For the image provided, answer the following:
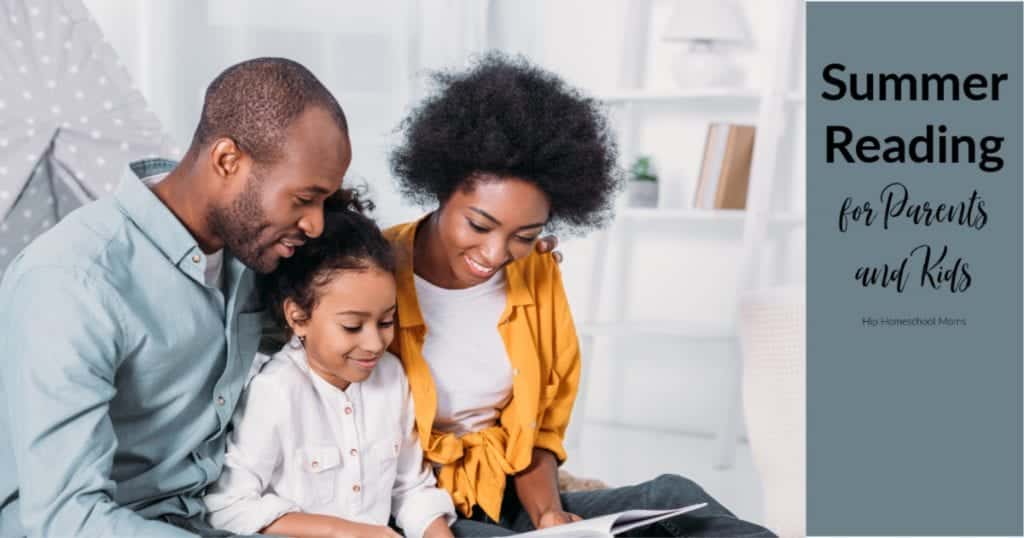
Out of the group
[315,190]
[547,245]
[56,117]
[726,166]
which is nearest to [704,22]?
[726,166]

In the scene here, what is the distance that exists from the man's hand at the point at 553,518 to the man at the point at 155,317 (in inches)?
17.4

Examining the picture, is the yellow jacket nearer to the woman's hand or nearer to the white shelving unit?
the woman's hand

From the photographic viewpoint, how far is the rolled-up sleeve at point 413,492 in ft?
5.24

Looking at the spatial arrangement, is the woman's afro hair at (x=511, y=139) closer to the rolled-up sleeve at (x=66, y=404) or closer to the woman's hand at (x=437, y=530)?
the woman's hand at (x=437, y=530)

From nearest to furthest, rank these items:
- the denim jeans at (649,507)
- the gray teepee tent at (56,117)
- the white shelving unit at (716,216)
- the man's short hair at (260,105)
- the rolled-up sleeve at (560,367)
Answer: the man's short hair at (260,105) → the denim jeans at (649,507) → the rolled-up sleeve at (560,367) → the gray teepee tent at (56,117) → the white shelving unit at (716,216)

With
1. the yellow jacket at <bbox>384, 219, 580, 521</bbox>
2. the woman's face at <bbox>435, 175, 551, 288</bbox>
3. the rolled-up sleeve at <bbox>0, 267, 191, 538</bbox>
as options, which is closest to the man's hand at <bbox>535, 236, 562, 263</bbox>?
the yellow jacket at <bbox>384, 219, 580, 521</bbox>

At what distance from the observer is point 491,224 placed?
1622 millimetres

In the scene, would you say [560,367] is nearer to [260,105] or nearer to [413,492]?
[413,492]

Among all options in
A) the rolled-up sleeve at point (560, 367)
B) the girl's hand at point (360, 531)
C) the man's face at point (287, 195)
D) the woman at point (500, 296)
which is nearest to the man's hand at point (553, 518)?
the woman at point (500, 296)

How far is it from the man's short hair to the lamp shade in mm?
2286

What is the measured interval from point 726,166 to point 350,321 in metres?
2.19

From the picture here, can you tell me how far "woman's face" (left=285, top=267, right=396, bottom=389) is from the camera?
1522mm

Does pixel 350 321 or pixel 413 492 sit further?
pixel 413 492

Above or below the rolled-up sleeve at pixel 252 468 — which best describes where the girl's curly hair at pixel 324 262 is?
above
